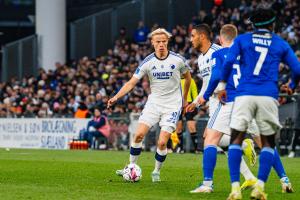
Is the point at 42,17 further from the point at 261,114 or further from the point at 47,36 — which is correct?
the point at 261,114

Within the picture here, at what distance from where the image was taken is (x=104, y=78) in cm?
3703

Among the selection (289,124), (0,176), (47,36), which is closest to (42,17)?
(47,36)

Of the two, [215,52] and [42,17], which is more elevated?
[42,17]

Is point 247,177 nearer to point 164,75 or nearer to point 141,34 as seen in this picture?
point 164,75

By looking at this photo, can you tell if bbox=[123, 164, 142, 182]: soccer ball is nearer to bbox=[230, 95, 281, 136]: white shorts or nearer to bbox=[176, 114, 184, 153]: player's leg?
bbox=[230, 95, 281, 136]: white shorts

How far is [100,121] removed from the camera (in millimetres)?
31734

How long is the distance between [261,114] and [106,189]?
3.01 meters

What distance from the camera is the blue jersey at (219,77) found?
12398mm

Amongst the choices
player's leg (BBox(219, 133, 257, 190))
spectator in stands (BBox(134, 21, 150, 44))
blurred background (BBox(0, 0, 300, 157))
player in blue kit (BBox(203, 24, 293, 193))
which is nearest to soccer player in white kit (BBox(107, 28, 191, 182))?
player in blue kit (BBox(203, 24, 293, 193))

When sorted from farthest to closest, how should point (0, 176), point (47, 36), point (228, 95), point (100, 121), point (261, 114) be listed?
point (47, 36) → point (100, 121) → point (0, 176) → point (228, 95) → point (261, 114)

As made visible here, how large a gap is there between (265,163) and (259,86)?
0.93 meters

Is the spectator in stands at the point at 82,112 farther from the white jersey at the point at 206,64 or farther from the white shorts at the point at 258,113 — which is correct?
the white shorts at the point at 258,113

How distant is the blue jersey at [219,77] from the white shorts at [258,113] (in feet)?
3.42

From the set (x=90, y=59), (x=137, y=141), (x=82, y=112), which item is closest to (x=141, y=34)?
(x=90, y=59)
